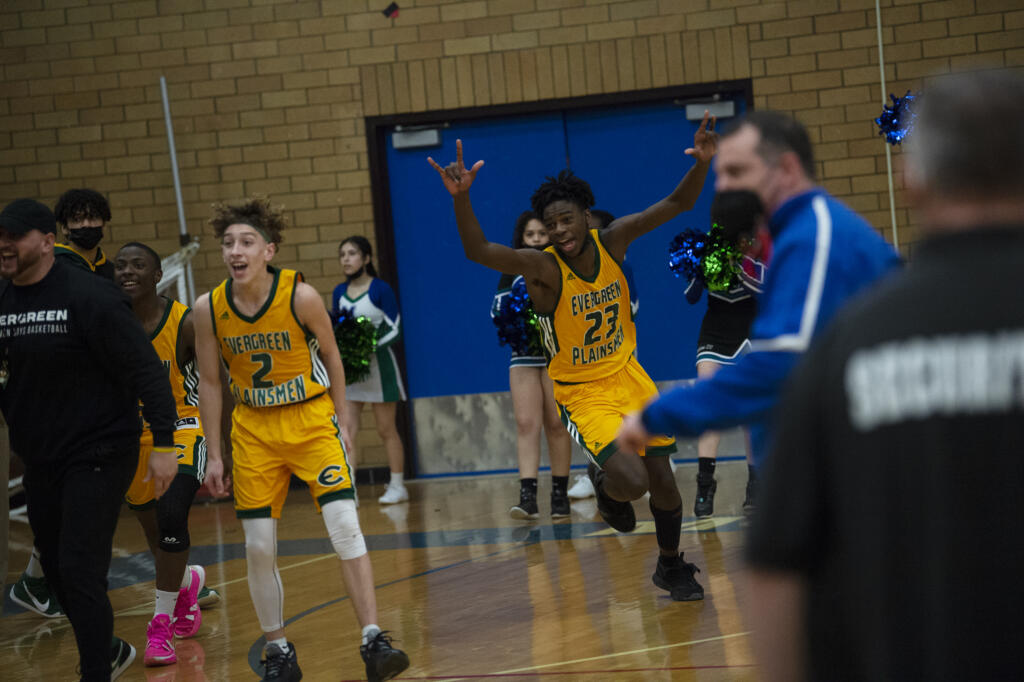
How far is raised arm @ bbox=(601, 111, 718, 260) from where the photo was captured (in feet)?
16.9

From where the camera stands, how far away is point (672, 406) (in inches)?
96.0

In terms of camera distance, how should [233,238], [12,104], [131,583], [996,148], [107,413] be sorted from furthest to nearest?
[12,104] → [131,583] → [233,238] → [107,413] → [996,148]

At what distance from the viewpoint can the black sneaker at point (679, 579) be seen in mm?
5723

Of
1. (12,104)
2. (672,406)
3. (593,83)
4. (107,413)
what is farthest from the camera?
(12,104)

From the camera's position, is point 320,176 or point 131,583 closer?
point 131,583

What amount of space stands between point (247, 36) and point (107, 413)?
6996 mm

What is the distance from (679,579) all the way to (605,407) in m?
0.89

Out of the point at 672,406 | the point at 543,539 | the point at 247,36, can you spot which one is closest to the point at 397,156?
the point at 247,36

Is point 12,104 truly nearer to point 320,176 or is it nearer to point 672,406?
point 320,176

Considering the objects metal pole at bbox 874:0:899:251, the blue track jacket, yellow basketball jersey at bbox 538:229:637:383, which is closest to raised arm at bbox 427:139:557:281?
yellow basketball jersey at bbox 538:229:637:383

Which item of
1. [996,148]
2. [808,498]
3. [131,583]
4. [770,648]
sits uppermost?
[996,148]

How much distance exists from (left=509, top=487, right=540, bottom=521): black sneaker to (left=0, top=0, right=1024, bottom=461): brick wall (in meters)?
Answer: 2.67

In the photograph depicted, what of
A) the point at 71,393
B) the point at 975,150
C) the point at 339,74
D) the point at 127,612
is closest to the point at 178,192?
the point at 339,74

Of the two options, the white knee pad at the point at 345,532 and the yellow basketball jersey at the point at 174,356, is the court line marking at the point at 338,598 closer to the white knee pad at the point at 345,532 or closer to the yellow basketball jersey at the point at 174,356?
the white knee pad at the point at 345,532
